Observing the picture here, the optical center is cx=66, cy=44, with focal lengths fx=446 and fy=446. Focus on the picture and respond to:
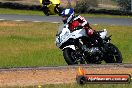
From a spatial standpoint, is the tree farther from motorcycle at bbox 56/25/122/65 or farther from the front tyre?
the front tyre

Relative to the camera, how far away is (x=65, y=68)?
11.2 meters

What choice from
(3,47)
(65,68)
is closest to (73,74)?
(65,68)

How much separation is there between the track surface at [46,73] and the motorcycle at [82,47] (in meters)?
0.93

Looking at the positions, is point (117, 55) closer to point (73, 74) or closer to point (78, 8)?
point (73, 74)

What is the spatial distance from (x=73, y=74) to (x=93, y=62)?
2.07 metres

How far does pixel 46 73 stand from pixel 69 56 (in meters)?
1.74

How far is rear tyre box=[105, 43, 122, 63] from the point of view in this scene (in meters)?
12.7

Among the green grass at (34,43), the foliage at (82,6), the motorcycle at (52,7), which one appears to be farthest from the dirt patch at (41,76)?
the foliage at (82,6)

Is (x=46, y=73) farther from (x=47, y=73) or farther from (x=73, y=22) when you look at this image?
(x=73, y=22)

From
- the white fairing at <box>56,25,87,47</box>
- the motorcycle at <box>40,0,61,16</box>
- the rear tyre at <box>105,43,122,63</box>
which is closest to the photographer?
the white fairing at <box>56,25,87,47</box>

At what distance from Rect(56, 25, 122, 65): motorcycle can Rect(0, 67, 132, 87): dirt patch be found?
1168mm

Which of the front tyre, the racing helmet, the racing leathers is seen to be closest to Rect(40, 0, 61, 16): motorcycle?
the racing helmet

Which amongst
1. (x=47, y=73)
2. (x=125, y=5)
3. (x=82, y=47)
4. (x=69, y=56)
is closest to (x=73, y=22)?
(x=82, y=47)

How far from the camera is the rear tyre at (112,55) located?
500 inches
